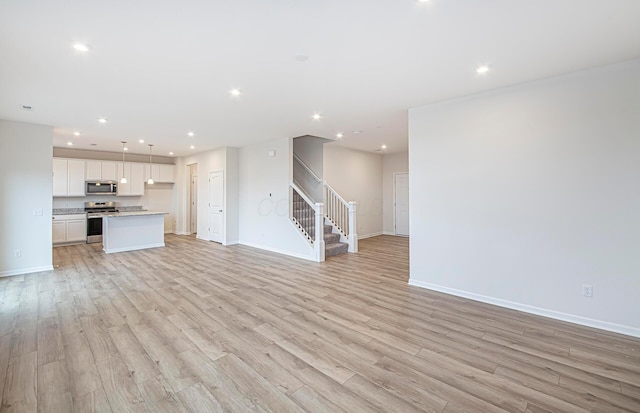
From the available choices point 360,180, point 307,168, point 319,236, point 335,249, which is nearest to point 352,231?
point 335,249

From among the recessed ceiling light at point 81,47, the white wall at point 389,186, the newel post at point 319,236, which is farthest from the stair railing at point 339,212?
the recessed ceiling light at point 81,47

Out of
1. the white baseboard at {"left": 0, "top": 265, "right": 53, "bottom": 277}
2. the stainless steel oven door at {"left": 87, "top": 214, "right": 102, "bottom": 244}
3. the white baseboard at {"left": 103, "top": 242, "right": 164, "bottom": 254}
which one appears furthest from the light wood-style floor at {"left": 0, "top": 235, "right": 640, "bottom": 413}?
the stainless steel oven door at {"left": 87, "top": 214, "right": 102, "bottom": 244}

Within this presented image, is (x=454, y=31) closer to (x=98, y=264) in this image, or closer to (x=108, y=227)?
(x=98, y=264)

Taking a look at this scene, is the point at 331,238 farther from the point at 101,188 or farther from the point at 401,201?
the point at 101,188

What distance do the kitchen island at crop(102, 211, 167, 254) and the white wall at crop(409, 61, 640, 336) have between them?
677 centimetres

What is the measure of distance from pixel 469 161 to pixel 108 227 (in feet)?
25.9

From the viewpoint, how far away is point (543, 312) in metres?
3.27

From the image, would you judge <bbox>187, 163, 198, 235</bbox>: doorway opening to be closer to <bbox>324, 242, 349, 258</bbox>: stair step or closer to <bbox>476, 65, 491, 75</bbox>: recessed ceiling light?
<bbox>324, 242, 349, 258</bbox>: stair step

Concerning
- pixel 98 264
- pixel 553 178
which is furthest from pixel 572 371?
pixel 98 264

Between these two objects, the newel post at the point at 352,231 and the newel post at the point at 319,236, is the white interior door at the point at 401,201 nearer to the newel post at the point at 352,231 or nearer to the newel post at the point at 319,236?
the newel post at the point at 352,231

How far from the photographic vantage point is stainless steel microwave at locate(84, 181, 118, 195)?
8.15 meters

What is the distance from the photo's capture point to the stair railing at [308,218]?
19.6 ft

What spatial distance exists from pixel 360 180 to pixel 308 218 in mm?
2526

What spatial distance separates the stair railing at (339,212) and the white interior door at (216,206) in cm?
299
